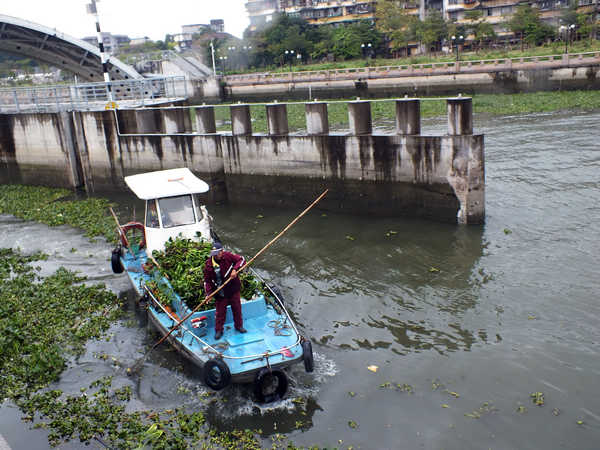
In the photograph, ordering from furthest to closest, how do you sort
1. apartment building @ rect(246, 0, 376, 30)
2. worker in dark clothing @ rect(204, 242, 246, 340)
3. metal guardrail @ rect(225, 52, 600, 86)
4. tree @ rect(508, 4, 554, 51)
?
apartment building @ rect(246, 0, 376, 30)
tree @ rect(508, 4, 554, 51)
metal guardrail @ rect(225, 52, 600, 86)
worker in dark clothing @ rect(204, 242, 246, 340)

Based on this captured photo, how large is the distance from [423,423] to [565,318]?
15.6 feet

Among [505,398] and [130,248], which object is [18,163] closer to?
[130,248]

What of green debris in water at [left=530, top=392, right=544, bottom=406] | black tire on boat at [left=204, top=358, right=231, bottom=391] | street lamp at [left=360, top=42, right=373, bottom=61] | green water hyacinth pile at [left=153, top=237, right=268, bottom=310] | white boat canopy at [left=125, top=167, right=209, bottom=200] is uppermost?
street lamp at [left=360, top=42, right=373, bottom=61]

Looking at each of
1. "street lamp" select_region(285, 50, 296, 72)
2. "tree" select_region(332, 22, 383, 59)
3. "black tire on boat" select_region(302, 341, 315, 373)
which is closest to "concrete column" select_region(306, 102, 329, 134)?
"black tire on boat" select_region(302, 341, 315, 373)

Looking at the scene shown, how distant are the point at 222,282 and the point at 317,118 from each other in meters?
11.0

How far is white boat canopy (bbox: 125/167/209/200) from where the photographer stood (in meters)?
13.1

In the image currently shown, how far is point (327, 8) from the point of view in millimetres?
105625

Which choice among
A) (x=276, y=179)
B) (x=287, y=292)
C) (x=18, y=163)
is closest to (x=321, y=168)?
(x=276, y=179)

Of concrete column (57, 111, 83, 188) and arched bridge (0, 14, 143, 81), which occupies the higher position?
arched bridge (0, 14, 143, 81)

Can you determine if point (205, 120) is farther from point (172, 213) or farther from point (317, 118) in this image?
point (172, 213)

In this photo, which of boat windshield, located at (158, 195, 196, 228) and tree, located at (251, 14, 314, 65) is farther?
tree, located at (251, 14, 314, 65)

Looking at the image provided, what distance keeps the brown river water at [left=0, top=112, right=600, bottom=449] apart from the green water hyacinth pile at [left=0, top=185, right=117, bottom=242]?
0.95 meters

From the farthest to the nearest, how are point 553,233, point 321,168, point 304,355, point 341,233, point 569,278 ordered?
point 321,168 → point 341,233 → point 553,233 → point 569,278 → point 304,355

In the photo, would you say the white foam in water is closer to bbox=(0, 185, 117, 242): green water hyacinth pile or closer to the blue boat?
the blue boat
